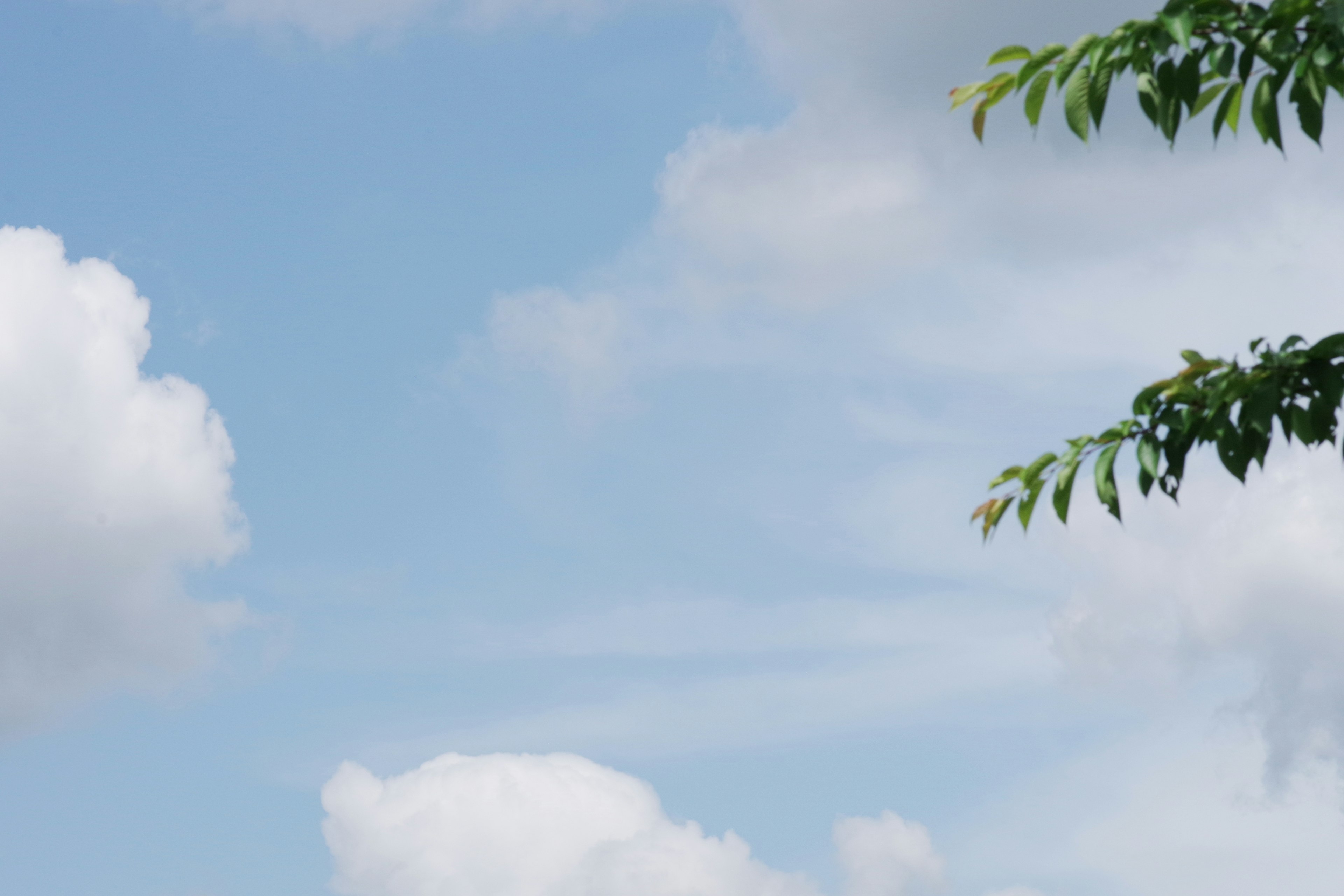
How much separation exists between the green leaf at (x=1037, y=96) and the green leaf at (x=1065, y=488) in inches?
105

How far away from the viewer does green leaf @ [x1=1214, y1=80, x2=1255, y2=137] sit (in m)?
9.14

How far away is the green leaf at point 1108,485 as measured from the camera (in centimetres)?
982

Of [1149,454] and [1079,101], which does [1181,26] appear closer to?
[1079,101]

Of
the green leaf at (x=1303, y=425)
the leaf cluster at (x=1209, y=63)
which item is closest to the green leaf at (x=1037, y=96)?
the leaf cluster at (x=1209, y=63)

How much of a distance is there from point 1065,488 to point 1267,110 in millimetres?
3075

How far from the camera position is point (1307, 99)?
9.00m

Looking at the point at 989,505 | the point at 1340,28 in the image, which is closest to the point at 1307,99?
the point at 1340,28

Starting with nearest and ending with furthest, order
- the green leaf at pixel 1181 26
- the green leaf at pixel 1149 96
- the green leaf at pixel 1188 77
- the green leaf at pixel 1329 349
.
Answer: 1. the green leaf at pixel 1181 26
2. the green leaf at pixel 1188 77
3. the green leaf at pixel 1149 96
4. the green leaf at pixel 1329 349

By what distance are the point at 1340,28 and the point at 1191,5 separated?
37.6 inches

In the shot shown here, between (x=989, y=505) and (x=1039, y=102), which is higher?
(x=1039, y=102)

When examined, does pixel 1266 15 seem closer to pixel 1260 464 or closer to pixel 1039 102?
pixel 1039 102

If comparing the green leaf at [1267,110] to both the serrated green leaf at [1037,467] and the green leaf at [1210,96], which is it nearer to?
the green leaf at [1210,96]

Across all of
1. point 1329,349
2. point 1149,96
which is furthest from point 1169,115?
point 1329,349

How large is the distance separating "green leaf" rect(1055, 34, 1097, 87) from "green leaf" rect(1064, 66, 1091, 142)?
10 cm
